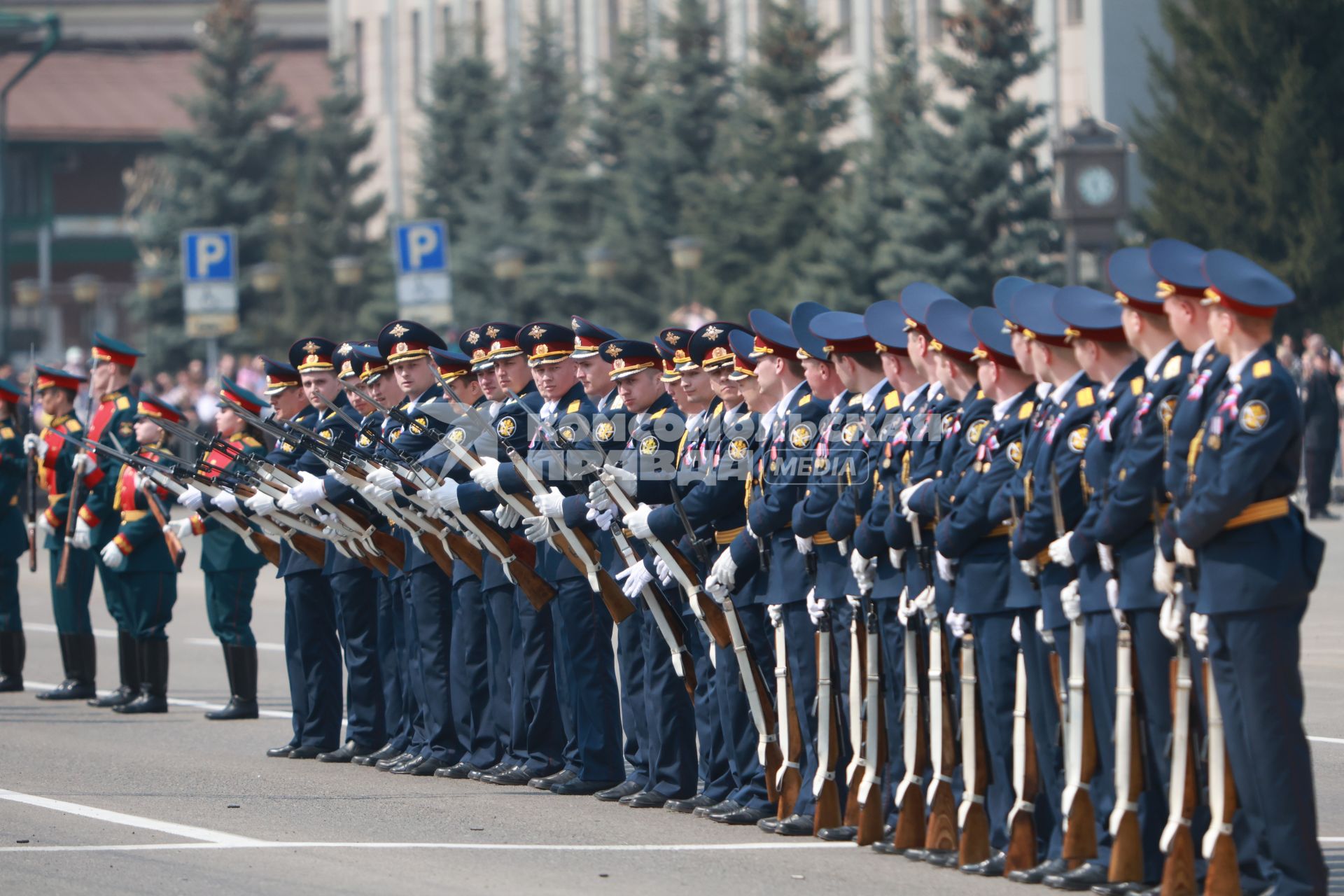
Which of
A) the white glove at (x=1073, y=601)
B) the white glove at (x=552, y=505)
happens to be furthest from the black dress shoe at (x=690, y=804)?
the white glove at (x=1073, y=601)

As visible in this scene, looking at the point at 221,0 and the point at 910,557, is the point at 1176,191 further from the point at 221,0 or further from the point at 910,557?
the point at 221,0

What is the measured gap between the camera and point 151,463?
473 inches

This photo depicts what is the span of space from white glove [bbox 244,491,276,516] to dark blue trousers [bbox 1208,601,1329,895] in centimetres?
563

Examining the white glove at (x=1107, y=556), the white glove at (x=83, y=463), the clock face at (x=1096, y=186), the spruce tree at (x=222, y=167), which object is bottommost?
the white glove at (x=1107, y=556)

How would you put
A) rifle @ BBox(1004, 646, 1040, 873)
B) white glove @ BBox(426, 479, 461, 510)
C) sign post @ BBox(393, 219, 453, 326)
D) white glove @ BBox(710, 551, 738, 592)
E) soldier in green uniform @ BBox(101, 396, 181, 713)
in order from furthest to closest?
sign post @ BBox(393, 219, 453, 326) → soldier in green uniform @ BBox(101, 396, 181, 713) → white glove @ BBox(426, 479, 461, 510) → white glove @ BBox(710, 551, 738, 592) → rifle @ BBox(1004, 646, 1040, 873)

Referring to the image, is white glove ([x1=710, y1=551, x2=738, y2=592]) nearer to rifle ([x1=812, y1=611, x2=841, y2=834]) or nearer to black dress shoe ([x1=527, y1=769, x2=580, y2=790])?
Result: rifle ([x1=812, y1=611, x2=841, y2=834])

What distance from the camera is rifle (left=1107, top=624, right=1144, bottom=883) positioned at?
23.7 ft

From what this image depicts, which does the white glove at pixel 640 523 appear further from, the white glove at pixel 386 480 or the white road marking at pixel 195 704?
the white road marking at pixel 195 704

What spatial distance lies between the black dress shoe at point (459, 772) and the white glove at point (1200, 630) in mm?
4270

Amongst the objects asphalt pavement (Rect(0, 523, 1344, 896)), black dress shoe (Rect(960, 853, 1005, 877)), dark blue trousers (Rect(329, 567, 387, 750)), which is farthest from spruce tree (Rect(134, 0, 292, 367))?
black dress shoe (Rect(960, 853, 1005, 877))

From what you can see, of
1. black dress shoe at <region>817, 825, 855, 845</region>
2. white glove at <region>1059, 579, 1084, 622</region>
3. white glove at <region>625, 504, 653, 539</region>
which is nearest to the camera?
white glove at <region>1059, 579, 1084, 622</region>

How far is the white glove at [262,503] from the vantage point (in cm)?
1134

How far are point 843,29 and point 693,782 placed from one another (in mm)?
28461

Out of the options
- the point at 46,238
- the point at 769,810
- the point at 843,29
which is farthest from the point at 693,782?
the point at 46,238
